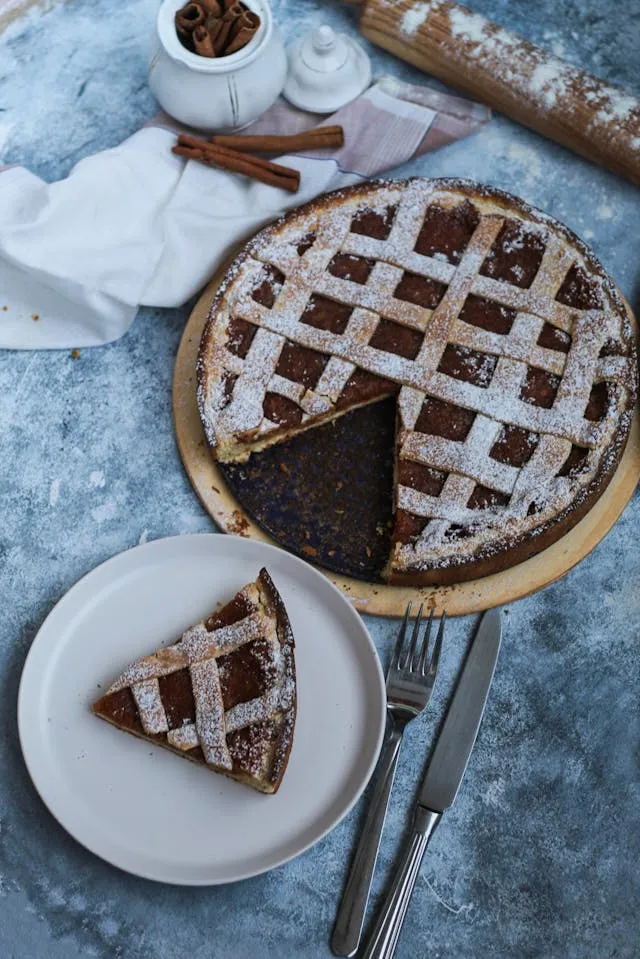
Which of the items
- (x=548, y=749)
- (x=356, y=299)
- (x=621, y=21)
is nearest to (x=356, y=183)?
(x=356, y=299)

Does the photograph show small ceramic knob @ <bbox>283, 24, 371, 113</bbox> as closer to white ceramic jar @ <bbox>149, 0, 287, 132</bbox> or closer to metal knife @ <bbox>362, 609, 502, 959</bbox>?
white ceramic jar @ <bbox>149, 0, 287, 132</bbox>

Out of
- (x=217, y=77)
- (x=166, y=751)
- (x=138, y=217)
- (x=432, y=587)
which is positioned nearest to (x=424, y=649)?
(x=432, y=587)

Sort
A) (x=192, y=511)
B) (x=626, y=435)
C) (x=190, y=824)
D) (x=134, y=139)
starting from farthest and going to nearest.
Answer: (x=134, y=139)
(x=192, y=511)
(x=626, y=435)
(x=190, y=824)

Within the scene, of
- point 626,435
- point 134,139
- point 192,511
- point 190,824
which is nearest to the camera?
point 190,824

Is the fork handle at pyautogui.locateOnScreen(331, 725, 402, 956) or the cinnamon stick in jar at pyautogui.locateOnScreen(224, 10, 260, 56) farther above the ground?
the cinnamon stick in jar at pyautogui.locateOnScreen(224, 10, 260, 56)

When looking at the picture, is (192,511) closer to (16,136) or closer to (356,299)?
(356,299)

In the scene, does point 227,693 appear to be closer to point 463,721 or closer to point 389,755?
point 389,755

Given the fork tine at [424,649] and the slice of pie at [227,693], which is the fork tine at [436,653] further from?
the slice of pie at [227,693]

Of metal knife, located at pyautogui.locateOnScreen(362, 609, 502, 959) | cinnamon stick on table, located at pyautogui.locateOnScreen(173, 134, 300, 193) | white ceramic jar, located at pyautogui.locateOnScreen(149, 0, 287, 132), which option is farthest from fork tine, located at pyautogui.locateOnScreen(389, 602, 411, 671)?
white ceramic jar, located at pyautogui.locateOnScreen(149, 0, 287, 132)
